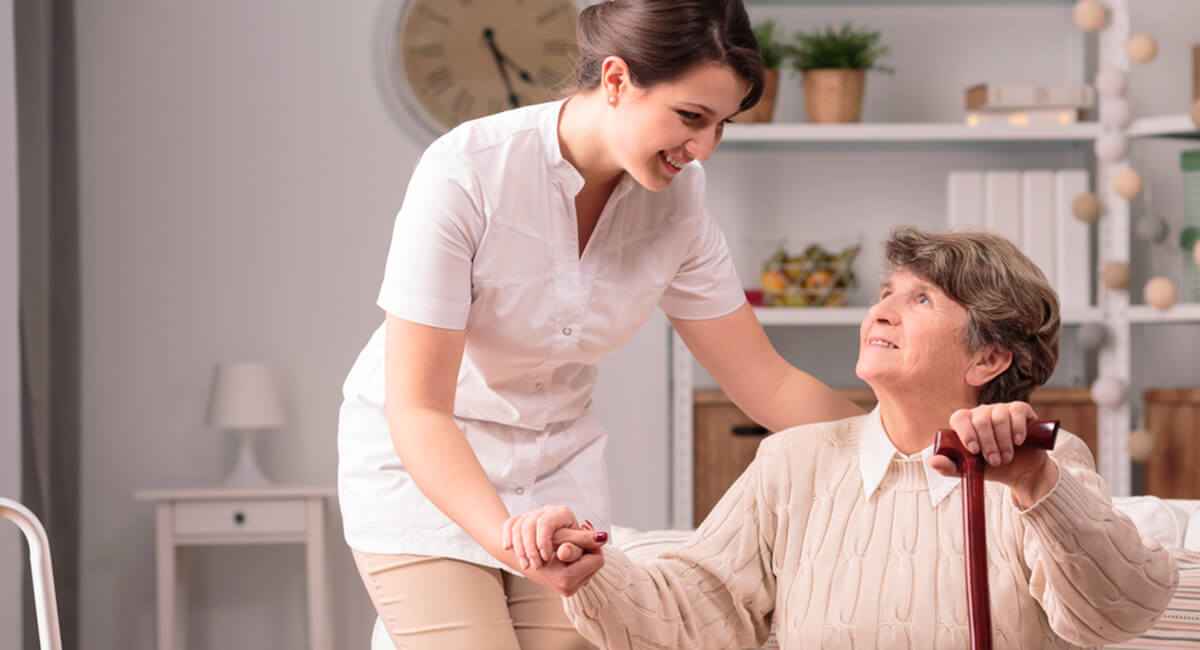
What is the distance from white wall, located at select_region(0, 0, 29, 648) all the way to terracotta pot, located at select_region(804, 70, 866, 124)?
197 centimetres

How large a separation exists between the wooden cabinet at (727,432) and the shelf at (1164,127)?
68 centimetres

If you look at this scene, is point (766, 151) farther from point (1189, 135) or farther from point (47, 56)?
point (47, 56)

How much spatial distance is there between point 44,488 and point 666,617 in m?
2.23

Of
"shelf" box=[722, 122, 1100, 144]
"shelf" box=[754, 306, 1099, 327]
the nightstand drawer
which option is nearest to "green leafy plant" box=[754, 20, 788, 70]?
"shelf" box=[722, 122, 1100, 144]

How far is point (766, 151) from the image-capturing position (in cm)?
401

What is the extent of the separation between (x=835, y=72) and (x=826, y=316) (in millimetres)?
636

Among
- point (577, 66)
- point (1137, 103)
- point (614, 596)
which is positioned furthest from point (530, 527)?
point (1137, 103)

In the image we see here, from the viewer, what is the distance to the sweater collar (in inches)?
64.5

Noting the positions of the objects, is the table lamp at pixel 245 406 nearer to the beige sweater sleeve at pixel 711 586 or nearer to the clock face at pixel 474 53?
the clock face at pixel 474 53

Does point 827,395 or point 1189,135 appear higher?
point 1189,135

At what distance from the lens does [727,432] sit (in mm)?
3734

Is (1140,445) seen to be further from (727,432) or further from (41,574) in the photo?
(41,574)

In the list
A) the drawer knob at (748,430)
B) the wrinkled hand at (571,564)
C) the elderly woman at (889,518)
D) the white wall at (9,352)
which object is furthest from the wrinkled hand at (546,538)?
the drawer knob at (748,430)

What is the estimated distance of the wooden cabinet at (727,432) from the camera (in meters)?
3.71
